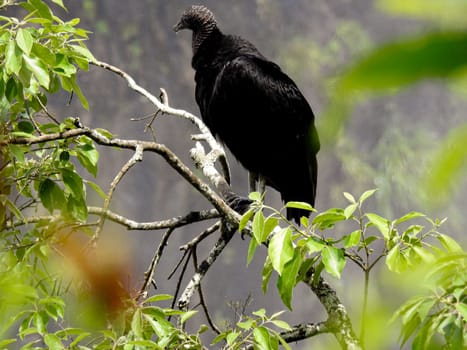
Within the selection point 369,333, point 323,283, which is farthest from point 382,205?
point 369,333

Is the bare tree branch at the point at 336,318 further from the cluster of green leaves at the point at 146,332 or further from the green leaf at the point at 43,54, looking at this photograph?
the green leaf at the point at 43,54

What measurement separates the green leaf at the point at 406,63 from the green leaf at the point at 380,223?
0.90 metres

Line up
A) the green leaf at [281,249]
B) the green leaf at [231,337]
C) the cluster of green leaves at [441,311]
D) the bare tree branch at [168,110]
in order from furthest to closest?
the bare tree branch at [168,110] < the green leaf at [231,337] < the green leaf at [281,249] < the cluster of green leaves at [441,311]

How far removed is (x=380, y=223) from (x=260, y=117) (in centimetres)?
131

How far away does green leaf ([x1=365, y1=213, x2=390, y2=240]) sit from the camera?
1.03 metres

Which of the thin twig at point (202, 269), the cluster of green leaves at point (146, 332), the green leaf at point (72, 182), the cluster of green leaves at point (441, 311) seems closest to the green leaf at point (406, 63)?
the cluster of green leaves at point (441, 311)

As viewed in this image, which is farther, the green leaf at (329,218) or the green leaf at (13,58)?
the green leaf at (13,58)

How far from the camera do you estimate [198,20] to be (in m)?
2.71

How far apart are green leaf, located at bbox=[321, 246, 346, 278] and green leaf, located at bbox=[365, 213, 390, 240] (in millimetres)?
73

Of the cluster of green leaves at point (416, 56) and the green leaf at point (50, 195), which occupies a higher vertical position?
the green leaf at point (50, 195)

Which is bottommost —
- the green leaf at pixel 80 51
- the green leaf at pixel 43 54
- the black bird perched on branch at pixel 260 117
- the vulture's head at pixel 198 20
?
the green leaf at pixel 43 54

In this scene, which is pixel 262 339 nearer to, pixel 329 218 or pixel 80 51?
pixel 329 218

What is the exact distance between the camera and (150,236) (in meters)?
6.95

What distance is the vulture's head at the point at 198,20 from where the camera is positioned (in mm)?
2641
